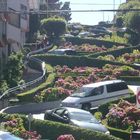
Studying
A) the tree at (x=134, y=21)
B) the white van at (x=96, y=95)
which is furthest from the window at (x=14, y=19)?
the white van at (x=96, y=95)

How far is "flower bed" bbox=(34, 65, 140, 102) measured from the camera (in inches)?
1580

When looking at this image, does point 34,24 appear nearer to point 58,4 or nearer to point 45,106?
point 45,106

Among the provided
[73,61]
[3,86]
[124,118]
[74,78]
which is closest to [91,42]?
[73,61]

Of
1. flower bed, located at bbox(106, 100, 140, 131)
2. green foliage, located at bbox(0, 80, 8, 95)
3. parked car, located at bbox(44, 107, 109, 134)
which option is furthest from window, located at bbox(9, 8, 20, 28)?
parked car, located at bbox(44, 107, 109, 134)

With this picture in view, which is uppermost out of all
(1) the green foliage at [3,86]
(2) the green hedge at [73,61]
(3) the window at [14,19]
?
(3) the window at [14,19]

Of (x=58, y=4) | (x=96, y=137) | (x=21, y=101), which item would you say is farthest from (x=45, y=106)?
(x=58, y=4)

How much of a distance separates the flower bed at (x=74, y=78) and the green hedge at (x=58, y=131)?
12.9 m

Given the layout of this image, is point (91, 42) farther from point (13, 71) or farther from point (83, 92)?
point (83, 92)

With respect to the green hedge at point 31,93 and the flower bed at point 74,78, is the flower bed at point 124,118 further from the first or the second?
the green hedge at point 31,93

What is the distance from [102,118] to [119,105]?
3.51 ft

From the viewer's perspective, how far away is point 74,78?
→ 49.3 metres

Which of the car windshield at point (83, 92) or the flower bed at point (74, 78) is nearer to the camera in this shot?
the car windshield at point (83, 92)

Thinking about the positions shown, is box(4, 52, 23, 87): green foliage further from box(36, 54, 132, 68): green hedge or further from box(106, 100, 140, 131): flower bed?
box(106, 100, 140, 131): flower bed

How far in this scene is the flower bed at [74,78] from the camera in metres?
40.1
